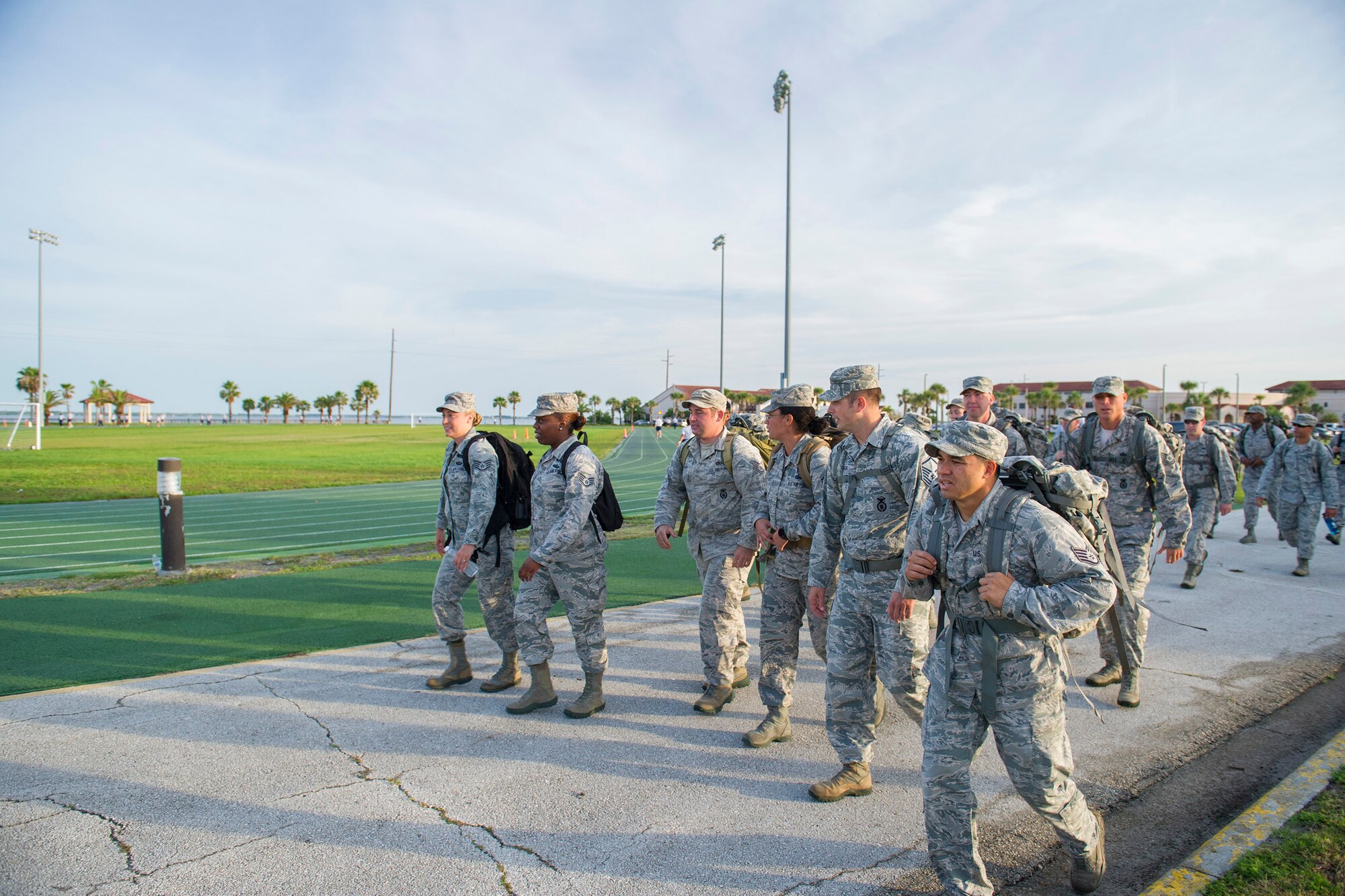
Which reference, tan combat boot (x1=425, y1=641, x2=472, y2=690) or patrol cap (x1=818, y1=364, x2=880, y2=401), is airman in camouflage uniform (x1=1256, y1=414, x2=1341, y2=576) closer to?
patrol cap (x1=818, y1=364, x2=880, y2=401)

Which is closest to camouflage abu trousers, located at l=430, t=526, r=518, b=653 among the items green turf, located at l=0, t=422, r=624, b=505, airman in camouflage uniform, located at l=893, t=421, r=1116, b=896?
airman in camouflage uniform, located at l=893, t=421, r=1116, b=896

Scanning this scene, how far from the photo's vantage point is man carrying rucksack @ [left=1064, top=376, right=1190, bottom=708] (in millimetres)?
5520

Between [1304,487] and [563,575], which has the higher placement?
[1304,487]

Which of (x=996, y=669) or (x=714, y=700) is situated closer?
(x=996, y=669)

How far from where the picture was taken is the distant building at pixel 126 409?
315ft

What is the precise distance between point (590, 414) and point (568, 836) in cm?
10392

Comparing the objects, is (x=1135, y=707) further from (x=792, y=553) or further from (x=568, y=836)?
(x=568, y=836)

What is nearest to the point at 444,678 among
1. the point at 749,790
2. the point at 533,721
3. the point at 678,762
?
the point at 533,721

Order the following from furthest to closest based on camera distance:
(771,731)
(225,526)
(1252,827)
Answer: (225,526) → (771,731) → (1252,827)

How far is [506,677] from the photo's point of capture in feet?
17.2

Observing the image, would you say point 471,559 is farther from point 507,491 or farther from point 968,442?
point 968,442

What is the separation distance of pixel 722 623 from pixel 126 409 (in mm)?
121328

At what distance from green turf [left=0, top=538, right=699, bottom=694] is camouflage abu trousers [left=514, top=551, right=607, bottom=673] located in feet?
6.95

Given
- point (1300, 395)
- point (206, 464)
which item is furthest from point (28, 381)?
point (1300, 395)
